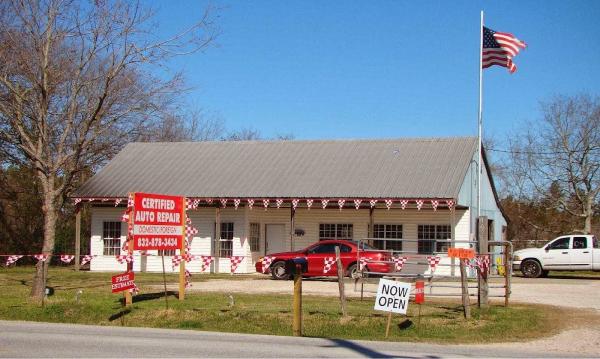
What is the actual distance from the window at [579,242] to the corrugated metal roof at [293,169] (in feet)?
17.1

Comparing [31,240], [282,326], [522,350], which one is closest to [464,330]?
[522,350]

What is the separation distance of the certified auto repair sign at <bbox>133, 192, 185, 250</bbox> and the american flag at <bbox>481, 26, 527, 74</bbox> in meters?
16.4

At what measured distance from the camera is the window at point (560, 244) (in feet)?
98.8

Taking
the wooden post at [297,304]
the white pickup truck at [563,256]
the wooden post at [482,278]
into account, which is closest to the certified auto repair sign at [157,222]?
the wooden post at [297,304]

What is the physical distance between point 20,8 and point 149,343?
36.3ft

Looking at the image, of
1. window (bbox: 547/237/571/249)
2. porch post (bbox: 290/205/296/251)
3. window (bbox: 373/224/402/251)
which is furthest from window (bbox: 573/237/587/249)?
porch post (bbox: 290/205/296/251)

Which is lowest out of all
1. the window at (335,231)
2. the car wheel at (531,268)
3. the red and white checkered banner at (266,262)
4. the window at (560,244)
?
the car wheel at (531,268)

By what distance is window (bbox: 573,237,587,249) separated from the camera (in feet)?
97.9

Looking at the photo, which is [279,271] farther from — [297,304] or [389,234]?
[297,304]

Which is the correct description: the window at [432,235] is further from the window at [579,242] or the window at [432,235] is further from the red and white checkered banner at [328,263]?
the red and white checkered banner at [328,263]

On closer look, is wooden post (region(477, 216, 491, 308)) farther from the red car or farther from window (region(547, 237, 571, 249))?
window (region(547, 237, 571, 249))

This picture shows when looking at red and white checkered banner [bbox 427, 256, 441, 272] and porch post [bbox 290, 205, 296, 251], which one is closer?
red and white checkered banner [bbox 427, 256, 441, 272]

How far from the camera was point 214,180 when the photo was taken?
3256cm

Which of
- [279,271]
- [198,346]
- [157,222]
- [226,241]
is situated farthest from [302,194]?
[198,346]
